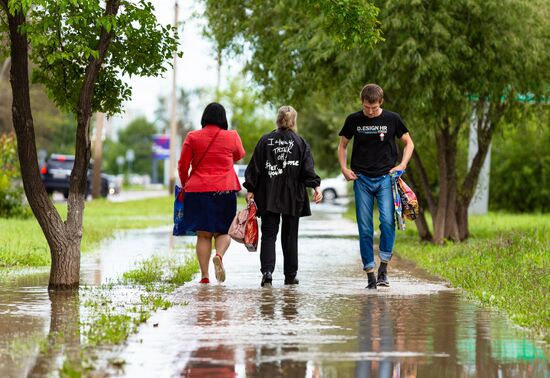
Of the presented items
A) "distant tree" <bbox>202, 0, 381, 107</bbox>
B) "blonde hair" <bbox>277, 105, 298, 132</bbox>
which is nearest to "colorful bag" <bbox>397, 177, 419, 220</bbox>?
"blonde hair" <bbox>277, 105, 298, 132</bbox>

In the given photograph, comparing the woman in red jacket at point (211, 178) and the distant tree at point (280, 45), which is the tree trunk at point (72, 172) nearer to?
the woman in red jacket at point (211, 178)

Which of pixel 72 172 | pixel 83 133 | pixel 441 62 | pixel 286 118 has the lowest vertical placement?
pixel 72 172

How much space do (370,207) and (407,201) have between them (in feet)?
1.23

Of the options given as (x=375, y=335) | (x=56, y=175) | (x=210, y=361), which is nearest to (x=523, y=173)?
(x=56, y=175)

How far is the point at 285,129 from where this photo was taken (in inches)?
486

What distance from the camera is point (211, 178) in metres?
12.4

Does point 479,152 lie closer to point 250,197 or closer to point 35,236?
point 35,236

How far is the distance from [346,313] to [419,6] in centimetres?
866

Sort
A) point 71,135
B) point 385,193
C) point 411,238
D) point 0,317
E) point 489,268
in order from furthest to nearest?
point 71,135 < point 411,238 < point 489,268 < point 385,193 < point 0,317

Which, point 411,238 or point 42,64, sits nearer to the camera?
point 42,64

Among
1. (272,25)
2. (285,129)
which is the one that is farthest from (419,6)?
(285,129)

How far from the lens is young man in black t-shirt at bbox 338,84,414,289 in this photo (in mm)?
11891

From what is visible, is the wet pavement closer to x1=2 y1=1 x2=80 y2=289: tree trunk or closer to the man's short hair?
x1=2 y1=1 x2=80 y2=289: tree trunk

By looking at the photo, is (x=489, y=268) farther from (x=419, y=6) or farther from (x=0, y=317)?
(x=0, y=317)
